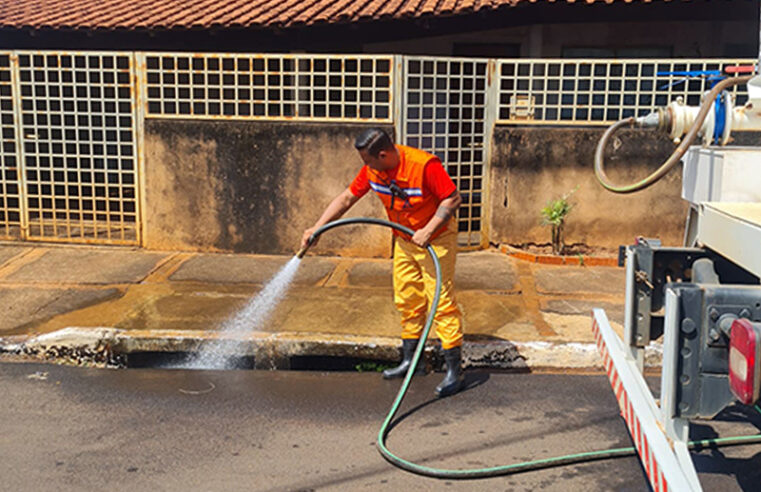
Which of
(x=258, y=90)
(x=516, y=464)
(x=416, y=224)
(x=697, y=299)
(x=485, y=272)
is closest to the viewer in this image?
(x=697, y=299)

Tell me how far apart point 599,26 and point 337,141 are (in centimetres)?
522

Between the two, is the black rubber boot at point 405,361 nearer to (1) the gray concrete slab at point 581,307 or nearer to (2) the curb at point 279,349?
(2) the curb at point 279,349

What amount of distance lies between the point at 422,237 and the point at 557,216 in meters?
4.03

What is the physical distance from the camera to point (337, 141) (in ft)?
27.9

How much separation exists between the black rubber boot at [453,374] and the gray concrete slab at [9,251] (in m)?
5.48

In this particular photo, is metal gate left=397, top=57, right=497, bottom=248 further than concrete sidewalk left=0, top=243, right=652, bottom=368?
Yes

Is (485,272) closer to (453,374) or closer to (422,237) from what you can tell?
(453,374)

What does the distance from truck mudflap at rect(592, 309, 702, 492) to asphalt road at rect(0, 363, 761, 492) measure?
619 millimetres

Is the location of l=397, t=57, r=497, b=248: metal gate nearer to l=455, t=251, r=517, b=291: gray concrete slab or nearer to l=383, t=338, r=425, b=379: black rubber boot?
l=455, t=251, r=517, b=291: gray concrete slab

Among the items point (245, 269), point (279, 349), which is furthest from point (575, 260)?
point (279, 349)

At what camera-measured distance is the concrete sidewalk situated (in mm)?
5984

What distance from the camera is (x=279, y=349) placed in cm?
598

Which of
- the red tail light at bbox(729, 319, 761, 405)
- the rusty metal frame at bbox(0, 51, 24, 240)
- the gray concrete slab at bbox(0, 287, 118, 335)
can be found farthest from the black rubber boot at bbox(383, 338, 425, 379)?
the rusty metal frame at bbox(0, 51, 24, 240)

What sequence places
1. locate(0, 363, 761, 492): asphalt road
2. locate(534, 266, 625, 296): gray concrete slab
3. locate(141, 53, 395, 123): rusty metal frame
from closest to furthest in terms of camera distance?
locate(0, 363, 761, 492): asphalt road → locate(534, 266, 625, 296): gray concrete slab → locate(141, 53, 395, 123): rusty metal frame
